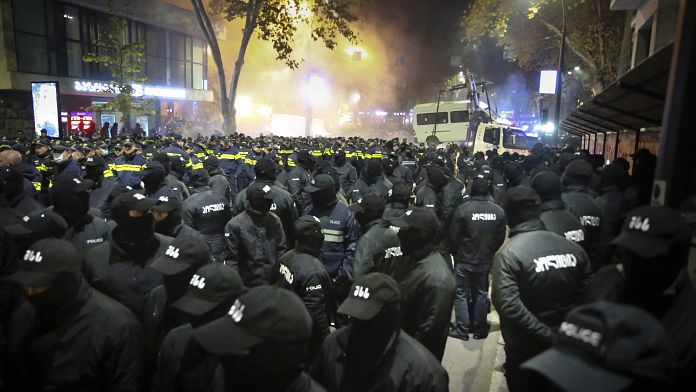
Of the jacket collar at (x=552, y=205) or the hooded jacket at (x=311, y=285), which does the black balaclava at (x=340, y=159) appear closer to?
the jacket collar at (x=552, y=205)

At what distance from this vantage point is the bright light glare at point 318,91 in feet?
218

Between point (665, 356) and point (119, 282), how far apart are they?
12.1 ft

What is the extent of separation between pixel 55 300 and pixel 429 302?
252cm

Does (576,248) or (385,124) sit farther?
(385,124)

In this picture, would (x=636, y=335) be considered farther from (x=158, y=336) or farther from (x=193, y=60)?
(x=193, y=60)

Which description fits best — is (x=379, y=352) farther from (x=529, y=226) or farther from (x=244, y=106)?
(x=244, y=106)

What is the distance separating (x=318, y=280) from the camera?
4293 millimetres

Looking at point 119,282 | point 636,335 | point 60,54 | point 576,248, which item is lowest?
point 119,282

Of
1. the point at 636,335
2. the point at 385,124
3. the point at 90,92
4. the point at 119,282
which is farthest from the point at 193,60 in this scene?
the point at 636,335

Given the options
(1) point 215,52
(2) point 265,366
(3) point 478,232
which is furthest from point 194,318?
(1) point 215,52

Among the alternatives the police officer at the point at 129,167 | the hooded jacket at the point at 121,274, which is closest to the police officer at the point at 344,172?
the police officer at the point at 129,167

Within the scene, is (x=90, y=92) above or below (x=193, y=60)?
below

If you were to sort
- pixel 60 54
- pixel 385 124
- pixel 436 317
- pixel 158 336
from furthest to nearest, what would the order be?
pixel 385 124 → pixel 60 54 → pixel 436 317 → pixel 158 336

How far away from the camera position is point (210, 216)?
6859mm
